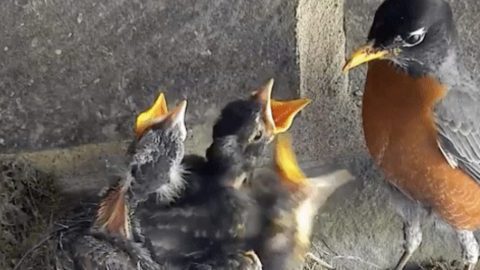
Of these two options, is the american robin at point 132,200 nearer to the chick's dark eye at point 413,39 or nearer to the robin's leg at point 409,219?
the chick's dark eye at point 413,39

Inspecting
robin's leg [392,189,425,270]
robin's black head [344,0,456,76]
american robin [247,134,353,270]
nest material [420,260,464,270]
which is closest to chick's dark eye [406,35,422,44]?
robin's black head [344,0,456,76]

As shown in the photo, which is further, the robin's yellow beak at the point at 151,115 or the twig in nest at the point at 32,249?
the twig in nest at the point at 32,249

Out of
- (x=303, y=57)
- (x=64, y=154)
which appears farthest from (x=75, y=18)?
(x=303, y=57)

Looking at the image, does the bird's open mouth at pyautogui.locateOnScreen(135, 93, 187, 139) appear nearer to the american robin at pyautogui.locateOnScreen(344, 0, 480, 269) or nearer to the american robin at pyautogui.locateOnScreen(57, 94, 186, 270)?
the american robin at pyautogui.locateOnScreen(57, 94, 186, 270)

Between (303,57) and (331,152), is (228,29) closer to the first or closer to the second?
(303,57)

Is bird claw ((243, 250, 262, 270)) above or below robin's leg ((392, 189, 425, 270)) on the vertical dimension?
above

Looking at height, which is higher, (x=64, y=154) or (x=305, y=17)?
(x=305, y=17)

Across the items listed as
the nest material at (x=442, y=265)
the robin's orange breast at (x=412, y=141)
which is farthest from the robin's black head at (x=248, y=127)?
the nest material at (x=442, y=265)

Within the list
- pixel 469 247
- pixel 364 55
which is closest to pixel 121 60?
pixel 364 55
